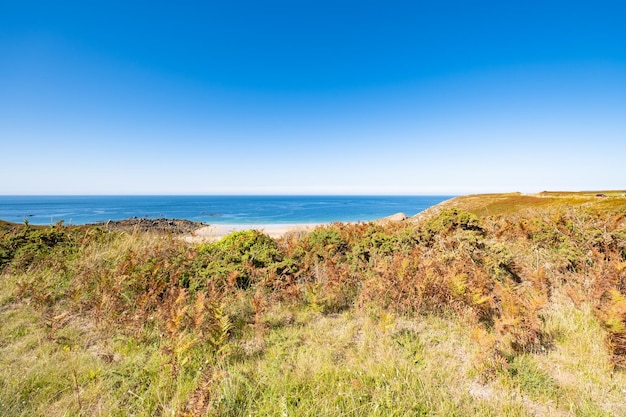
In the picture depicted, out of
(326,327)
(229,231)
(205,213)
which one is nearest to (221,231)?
(229,231)

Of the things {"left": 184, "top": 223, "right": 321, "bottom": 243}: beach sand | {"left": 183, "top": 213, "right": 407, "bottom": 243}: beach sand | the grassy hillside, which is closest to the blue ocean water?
{"left": 183, "top": 213, "right": 407, "bottom": 243}: beach sand

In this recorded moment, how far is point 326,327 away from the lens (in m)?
4.30

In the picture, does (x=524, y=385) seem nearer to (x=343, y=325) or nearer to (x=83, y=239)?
(x=343, y=325)

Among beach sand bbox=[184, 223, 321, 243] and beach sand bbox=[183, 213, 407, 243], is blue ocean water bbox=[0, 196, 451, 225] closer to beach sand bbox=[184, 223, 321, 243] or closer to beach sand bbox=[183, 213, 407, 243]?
beach sand bbox=[183, 213, 407, 243]

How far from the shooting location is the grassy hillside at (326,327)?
2719mm

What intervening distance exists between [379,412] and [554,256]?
5799 mm

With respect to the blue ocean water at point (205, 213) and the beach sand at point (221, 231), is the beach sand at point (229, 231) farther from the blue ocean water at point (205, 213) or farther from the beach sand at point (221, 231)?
the blue ocean water at point (205, 213)

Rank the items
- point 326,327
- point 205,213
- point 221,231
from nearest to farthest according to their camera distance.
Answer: point 326,327 → point 221,231 → point 205,213

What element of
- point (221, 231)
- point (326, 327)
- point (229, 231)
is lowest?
point (221, 231)

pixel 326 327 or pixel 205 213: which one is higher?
pixel 326 327

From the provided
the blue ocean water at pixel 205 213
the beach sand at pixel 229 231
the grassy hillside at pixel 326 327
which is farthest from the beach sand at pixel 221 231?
the blue ocean water at pixel 205 213

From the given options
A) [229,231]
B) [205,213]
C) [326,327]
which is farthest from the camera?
[205,213]

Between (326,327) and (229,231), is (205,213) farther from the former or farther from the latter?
(326,327)

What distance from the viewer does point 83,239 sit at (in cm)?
751
